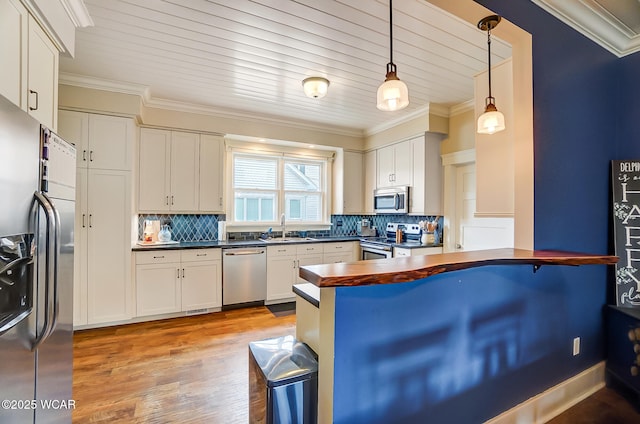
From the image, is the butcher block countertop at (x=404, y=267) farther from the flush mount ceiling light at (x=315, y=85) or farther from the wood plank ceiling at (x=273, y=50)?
the flush mount ceiling light at (x=315, y=85)

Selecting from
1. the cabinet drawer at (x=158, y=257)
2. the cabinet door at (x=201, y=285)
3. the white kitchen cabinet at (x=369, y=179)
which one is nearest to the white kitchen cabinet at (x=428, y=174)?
the white kitchen cabinet at (x=369, y=179)

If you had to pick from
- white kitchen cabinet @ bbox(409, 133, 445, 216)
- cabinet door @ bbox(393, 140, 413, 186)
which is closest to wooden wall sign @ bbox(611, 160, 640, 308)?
white kitchen cabinet @ bbox(409, 133, 445, 216)

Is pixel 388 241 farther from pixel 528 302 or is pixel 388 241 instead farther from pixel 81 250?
pixel 81 250

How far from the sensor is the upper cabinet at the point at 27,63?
146 centimetres

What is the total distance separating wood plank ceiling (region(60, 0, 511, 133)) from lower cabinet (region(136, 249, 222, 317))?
1989 mm

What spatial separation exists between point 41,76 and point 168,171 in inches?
81.6

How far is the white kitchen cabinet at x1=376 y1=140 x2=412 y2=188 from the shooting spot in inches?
167

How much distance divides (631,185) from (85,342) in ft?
16.6

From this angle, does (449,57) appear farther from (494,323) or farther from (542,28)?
(494,323)

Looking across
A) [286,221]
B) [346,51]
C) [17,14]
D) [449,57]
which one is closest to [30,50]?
[17,14]

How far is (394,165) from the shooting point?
14.7 ft

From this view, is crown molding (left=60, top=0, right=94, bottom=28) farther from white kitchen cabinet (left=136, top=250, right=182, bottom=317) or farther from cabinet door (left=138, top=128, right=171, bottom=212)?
white kitchen cabinet (left=136, top=250, right=182, bottom=317)

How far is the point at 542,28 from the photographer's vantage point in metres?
1.90

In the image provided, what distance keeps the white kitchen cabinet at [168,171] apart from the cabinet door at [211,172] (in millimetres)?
70
